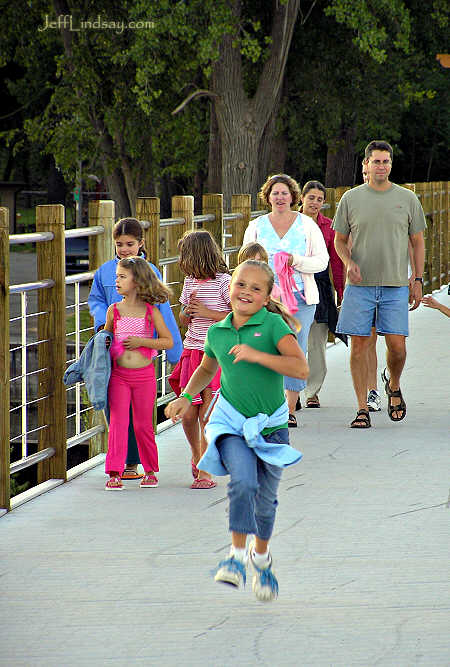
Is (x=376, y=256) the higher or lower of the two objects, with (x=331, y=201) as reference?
lower

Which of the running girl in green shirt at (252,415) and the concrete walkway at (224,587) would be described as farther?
the running girl in green shirt at (252,415)

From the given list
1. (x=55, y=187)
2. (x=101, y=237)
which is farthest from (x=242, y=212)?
(x=55, y=187)

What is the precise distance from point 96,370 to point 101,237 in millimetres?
1379

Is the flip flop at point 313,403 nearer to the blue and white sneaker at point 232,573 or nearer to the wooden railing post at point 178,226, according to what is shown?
the wooden railing post at point 178,226

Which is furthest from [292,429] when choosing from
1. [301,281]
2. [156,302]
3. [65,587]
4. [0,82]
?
[0,82]

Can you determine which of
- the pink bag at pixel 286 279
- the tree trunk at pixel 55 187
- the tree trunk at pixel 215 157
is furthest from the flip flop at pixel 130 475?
the tree trunk at pixel 55 187

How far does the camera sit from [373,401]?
1027 cm

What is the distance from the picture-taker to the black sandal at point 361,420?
9.50 meters

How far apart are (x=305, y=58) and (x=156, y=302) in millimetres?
27477

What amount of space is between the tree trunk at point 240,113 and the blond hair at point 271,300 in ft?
72.0

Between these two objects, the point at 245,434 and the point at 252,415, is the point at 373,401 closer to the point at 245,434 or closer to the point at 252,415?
the point at 252,415

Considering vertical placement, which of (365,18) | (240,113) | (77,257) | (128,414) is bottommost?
(77,257)

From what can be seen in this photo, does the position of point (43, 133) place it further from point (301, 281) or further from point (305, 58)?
point (301, 281)

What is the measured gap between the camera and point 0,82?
53.5 metres
